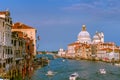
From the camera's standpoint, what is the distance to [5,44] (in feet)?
132

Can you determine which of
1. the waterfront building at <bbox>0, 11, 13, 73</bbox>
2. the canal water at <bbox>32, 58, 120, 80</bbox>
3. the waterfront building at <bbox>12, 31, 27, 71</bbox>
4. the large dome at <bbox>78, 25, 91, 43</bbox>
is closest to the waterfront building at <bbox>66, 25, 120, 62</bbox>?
the large dome at <bbox>78, 25, 91, 43</bbox>

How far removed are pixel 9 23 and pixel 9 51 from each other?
3.32m

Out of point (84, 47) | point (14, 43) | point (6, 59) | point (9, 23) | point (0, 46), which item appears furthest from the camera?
point (84, 47)

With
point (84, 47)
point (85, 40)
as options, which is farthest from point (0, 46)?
point (85, 40)

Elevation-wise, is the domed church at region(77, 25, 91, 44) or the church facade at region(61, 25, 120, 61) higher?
the domed church at region(77, 25, 91, 44)

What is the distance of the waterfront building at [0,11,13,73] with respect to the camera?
38.6 metres

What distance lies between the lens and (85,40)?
636 ft

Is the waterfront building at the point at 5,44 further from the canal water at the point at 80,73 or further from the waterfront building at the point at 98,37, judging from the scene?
the waterfront building at the point at 98,37

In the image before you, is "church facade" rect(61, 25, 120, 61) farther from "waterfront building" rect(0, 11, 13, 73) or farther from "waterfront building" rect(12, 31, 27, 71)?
"waterfront building" rect(0, 11, 13, 73)

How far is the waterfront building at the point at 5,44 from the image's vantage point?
3859cm

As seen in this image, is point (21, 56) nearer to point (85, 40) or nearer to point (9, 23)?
point (9, 23)

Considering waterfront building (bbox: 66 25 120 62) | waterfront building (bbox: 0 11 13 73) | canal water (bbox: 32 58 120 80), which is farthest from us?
waterfront building (bbox: 66 25 120 62)

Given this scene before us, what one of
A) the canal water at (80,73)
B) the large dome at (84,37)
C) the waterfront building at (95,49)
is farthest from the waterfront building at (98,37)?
the canal water at (80,73)

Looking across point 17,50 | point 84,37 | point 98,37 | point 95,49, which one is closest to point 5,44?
point 17,50
